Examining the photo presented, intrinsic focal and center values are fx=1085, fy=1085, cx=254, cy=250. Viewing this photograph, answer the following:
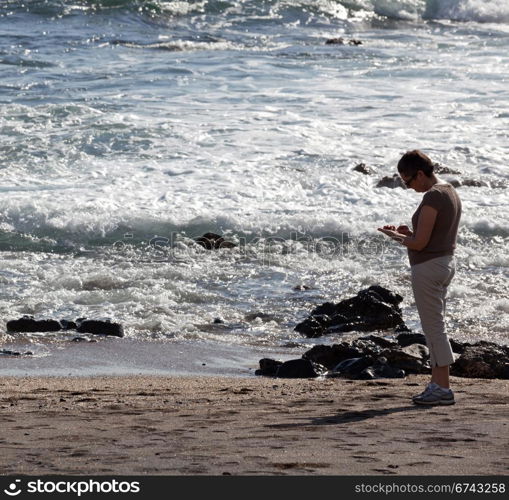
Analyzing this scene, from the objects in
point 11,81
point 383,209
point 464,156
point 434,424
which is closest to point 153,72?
point 11,81

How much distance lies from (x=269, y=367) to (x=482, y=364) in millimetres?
1534

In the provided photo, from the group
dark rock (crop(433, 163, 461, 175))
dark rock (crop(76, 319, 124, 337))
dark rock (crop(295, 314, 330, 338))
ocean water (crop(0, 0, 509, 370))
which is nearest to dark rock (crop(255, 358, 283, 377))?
ocean water (crop(0, 0, 509, 370))

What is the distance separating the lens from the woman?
20.2 feet

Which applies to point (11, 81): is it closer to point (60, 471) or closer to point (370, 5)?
point (370, 5)

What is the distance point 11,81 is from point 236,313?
12288 mm

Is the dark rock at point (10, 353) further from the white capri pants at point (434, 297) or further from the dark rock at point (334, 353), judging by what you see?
the white capri pants at point (434, 297)

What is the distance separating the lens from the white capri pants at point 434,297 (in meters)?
6.27

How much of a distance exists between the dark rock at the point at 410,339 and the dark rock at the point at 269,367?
120 cm

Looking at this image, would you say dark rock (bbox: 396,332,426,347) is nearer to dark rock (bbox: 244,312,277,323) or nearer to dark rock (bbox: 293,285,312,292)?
dark rock (bbox: 244,312,277,323)

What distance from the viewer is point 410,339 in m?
8.72

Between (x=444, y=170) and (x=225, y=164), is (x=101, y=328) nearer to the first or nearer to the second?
(x=225, y=164)

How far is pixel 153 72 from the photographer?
22.0m

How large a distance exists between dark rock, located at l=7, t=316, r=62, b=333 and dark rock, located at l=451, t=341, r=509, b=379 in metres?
3.40

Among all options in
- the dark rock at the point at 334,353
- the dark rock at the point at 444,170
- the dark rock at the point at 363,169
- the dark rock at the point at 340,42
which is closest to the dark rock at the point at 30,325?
the dark rock at the point at 334,353
